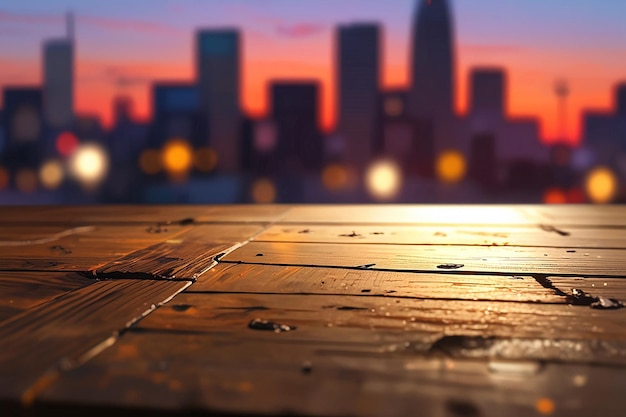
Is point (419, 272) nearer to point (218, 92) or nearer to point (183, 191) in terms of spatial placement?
point (183, 191)

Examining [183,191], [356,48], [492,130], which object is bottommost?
[183,191]

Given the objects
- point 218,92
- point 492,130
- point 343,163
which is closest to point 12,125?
point 218,92

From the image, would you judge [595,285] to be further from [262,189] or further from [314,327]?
[262,189]

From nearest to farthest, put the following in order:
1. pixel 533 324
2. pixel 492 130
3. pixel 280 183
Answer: pixel 533 324 → pixel 280 183 → pixel 492 130

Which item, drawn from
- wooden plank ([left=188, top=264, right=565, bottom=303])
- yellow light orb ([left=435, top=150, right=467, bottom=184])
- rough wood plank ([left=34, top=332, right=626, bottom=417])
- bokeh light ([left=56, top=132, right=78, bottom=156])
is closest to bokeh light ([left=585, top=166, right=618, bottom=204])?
yellow light orb ([left=435, top=150, right=467, bottom=184])

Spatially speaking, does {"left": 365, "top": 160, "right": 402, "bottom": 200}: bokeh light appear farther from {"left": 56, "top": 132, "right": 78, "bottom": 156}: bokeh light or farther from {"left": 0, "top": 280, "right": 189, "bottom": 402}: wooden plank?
{"left": 0, "top": 280, "right": 189, "bottom": 402}: wooden plank

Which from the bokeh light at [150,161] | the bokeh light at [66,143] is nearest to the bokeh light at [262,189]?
the bokeh light at [150,161]

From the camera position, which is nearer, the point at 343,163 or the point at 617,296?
the point at 617,296

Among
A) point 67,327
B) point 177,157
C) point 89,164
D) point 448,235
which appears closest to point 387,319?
point 67,327
